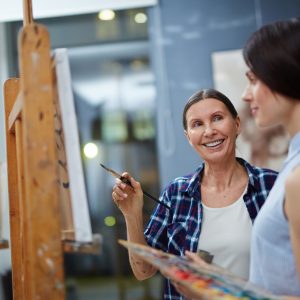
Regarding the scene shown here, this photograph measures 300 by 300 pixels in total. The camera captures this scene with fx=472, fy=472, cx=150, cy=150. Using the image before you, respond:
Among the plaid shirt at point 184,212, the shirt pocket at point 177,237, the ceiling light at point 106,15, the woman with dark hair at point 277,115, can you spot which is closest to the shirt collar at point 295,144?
the woman with dark hair at point 277,115

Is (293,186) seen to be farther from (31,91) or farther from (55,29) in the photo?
(55,29)

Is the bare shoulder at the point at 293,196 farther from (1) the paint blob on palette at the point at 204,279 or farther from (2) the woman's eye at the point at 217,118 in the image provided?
(2) the woman's eye at the point at 217,118

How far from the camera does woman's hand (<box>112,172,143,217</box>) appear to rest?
1481 mm

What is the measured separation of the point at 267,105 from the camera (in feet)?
3.37

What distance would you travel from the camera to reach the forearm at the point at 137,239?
1.53 meters

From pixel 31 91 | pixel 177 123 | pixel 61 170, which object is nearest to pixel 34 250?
pixel 61 170

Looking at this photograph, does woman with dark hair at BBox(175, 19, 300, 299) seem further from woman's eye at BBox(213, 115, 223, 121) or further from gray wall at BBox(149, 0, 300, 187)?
gray wall at BBox(149, 0, 300, 187)

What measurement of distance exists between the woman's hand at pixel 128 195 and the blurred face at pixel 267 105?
56cm

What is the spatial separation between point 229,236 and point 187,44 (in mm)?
1971

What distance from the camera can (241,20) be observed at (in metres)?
3.14

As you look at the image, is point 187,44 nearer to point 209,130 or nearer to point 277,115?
point 209,130

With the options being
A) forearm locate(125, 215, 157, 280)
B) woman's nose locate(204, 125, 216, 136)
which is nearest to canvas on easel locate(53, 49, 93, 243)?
forearm locate(125, 215, 157, 280)

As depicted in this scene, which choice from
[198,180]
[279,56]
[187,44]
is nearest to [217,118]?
[198,180]

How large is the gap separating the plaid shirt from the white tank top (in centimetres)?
2
